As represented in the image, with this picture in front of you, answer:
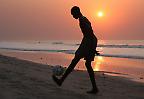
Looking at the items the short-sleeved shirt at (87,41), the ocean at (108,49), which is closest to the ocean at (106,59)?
the ocean at (108,49)

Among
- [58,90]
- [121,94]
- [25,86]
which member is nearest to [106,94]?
[121,94]

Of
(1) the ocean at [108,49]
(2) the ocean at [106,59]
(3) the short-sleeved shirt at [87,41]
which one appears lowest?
(1) the ocean at [108,49]

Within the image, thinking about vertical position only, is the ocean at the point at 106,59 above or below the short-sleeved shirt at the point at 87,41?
below

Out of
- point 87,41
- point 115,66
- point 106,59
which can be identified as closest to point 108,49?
point 106,59

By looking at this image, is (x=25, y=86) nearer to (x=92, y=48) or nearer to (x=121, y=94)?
(x=92, y=48)

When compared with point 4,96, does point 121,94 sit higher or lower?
lower

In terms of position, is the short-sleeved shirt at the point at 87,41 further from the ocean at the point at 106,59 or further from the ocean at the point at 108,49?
the ocean at the point at 108,49

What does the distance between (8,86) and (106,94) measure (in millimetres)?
2010

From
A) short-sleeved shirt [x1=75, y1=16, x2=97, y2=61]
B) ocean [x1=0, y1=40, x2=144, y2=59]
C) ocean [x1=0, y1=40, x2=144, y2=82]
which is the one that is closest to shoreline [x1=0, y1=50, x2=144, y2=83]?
ocean [x1=0, y1=40, x2=144, y2=82]

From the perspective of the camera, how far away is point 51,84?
7500mm

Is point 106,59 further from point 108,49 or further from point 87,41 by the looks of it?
point 108,49

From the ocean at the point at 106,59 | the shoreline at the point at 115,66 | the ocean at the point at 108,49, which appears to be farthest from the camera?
the ocean at the point at 108,49

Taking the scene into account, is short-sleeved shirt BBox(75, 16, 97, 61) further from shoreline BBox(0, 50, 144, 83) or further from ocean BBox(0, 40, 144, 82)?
ocean BBox(0, 40, 144, 82)

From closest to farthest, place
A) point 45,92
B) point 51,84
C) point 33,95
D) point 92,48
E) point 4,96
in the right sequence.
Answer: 1. point 4,96
2. point 33,95
3. point 45,92
4. point 92,48
5. point 51,84
